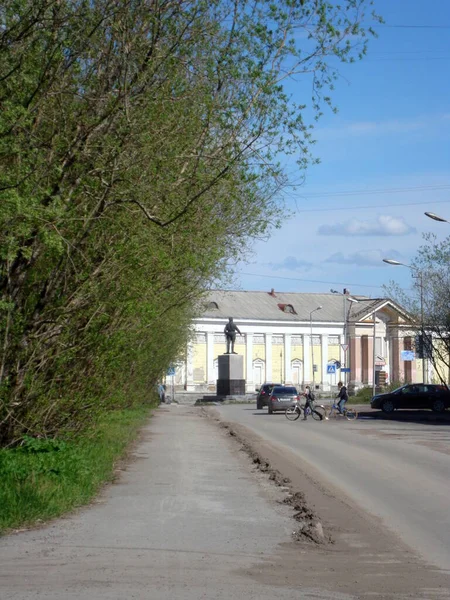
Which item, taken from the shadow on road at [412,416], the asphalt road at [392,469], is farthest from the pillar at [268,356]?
the asphalt road at [392,469]

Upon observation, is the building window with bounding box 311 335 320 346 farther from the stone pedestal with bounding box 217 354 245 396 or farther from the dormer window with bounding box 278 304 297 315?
the stone pedestal with bounding box 217 354 245 396

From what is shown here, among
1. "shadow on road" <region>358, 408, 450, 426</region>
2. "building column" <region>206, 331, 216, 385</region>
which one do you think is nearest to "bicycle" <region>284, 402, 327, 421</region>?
"shadow on road" <region>358, 408, 450, 426</region>

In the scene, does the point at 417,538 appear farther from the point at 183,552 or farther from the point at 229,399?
the point at 229,399

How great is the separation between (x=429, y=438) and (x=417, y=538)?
730 inches

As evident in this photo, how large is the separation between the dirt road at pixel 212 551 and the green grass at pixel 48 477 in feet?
1.02

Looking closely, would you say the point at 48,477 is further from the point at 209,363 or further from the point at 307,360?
the point at 307,360

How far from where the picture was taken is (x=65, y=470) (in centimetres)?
1400

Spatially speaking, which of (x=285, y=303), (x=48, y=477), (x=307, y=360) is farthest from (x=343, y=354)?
(x=48, y=477)

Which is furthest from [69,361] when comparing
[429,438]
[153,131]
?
[429,438]

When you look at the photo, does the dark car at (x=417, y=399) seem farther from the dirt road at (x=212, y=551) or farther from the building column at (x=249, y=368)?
the building column at (x=249, y=368)

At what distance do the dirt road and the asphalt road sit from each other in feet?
1.36

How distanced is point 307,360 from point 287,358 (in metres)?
2.31

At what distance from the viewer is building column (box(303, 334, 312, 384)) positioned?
9625cm

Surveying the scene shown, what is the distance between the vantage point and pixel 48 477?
13.3 m
